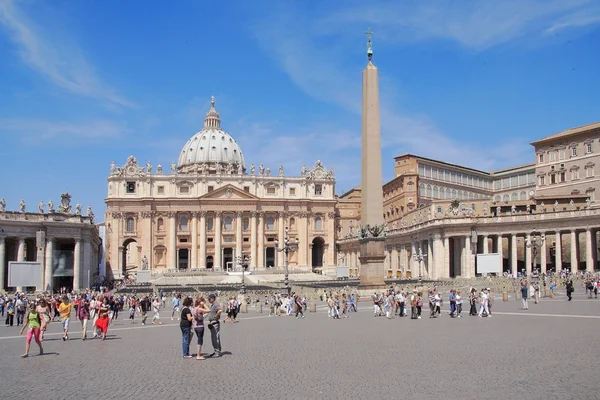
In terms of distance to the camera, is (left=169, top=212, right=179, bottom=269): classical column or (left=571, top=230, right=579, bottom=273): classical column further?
(left=169, top=212, right=179, bottom=269): classical column

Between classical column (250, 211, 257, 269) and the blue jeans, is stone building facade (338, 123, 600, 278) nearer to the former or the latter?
classical column (250, 211, 257, 269)

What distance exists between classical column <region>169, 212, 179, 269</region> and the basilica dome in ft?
94.0

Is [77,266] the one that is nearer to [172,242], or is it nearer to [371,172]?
[371,172]

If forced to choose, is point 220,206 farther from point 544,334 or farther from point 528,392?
point 528,392

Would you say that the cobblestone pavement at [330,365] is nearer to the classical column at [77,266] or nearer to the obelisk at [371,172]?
the obelisk at [371,172]

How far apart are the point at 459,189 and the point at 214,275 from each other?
35.6 meters

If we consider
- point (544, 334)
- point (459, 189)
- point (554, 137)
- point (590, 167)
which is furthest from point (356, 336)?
point (459, 189)

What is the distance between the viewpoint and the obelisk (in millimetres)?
30719

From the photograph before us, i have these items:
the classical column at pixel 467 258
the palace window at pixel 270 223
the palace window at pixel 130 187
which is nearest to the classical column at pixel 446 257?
the classical column at pixel 467 258

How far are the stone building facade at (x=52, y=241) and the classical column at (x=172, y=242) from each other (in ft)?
114

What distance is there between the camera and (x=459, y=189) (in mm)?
90812

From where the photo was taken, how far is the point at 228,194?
97062mm

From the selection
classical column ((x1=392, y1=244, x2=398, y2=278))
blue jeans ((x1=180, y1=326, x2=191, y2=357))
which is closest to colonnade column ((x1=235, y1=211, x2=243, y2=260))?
classical column ((x1=392, y1=244, x2=398, y2=278))

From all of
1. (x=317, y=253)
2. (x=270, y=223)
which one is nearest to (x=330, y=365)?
(x=270, y=223)
